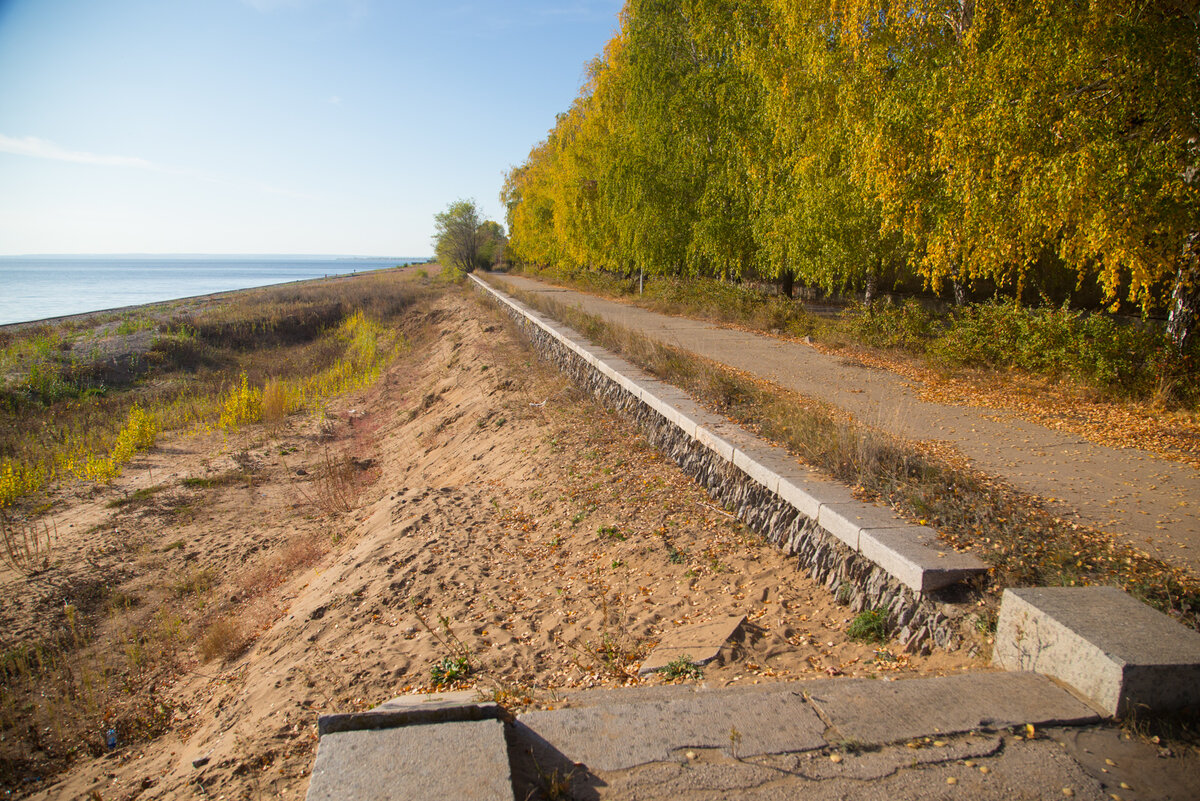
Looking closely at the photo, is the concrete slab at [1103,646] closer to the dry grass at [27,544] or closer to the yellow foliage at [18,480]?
the dry grass at [27,544]

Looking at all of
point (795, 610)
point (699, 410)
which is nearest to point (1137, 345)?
point (699, 410)

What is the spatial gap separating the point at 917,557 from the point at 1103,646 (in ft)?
3.24

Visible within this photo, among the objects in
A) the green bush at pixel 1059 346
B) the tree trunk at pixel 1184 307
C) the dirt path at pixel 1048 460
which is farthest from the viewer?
the green bush at pixel 1059 346

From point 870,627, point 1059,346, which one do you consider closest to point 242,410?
point 870,627

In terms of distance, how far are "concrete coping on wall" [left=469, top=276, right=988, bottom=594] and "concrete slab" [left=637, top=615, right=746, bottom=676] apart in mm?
874

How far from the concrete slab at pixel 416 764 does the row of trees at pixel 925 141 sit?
23.9ft

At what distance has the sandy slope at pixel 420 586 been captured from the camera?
11.9ft

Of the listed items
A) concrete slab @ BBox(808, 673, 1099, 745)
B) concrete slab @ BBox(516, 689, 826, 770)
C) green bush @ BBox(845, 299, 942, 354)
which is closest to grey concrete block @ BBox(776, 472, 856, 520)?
concrete slab @ BBox(808, 673, 1099, 745)

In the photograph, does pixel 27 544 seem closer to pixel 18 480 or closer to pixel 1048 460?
pixel 18 480

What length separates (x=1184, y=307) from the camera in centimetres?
709

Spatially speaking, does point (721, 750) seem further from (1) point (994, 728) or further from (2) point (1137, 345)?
(2) point (1137, 345)

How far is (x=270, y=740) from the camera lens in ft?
11.1

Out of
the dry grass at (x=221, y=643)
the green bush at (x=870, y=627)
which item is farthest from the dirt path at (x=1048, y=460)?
the dry grass at (x=221, y=643)

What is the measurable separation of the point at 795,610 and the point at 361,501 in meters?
7.27
